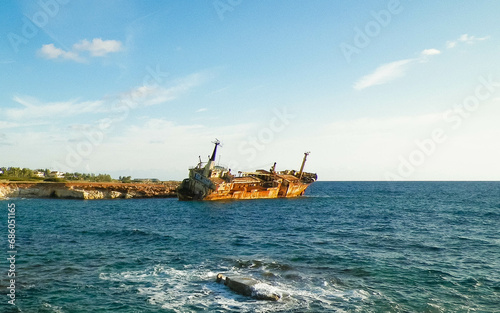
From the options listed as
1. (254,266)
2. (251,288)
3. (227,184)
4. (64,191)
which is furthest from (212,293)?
(64,191)

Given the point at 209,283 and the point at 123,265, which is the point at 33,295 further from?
the point at 209,283

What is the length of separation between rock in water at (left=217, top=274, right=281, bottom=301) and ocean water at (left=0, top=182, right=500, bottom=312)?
39cm

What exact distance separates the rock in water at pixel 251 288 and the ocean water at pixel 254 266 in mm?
385

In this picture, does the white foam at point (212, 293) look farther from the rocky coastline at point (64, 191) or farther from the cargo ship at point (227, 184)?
the rocky coastline at point (64, 191)

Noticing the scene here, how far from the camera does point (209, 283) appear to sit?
60.9 ft

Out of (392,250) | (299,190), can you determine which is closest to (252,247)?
(392,250)

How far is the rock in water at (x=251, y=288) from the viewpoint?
1600 cm

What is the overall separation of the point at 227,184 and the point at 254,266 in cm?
4808

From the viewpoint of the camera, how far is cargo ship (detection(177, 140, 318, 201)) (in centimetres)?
6906

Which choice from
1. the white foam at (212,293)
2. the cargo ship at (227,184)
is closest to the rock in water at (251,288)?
the white foam at (212,293)

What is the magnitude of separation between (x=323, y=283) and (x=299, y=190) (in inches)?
2889

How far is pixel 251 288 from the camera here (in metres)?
16.8

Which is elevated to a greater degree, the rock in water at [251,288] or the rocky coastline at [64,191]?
the rock in water at [251,288]

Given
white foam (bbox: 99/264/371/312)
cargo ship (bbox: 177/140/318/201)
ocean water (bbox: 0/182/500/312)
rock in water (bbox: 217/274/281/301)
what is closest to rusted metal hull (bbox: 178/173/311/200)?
cargo ship (bbox: 177/140/318/201)
